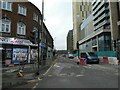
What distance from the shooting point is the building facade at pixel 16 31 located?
2911 cm

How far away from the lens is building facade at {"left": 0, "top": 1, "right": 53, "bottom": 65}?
29106 mm

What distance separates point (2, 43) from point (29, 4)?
10699 mm

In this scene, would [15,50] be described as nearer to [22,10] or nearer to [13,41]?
[13,41]

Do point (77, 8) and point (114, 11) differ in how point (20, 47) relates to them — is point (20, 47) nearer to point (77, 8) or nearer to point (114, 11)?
point (114, 11)

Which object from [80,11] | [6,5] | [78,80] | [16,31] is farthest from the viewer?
[80,11]

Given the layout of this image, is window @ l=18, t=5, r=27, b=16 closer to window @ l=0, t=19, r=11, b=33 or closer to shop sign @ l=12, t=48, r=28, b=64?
window @ l=0, t=19, r=11, b=33

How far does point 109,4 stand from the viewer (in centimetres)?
7756

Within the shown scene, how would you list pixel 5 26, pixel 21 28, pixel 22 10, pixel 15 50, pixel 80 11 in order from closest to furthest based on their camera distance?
pixel 5 26
pixel 15 50
pixel 21 28
pixel 22 10
pixel 80 11

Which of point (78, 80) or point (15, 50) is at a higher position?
point (15, 50)

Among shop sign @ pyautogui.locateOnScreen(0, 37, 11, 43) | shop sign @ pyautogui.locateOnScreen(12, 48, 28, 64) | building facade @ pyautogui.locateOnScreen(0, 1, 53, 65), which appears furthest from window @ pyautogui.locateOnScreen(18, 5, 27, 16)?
shop sign @ pyautogui.locateOnScreen(0, 37, 11, 43)

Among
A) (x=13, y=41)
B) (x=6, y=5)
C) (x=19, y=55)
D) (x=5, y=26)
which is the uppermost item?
(x=6, y=5)

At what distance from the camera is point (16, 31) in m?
31.5

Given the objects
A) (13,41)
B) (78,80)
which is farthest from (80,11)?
(78,80)

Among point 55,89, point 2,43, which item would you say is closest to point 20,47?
point 2,43
